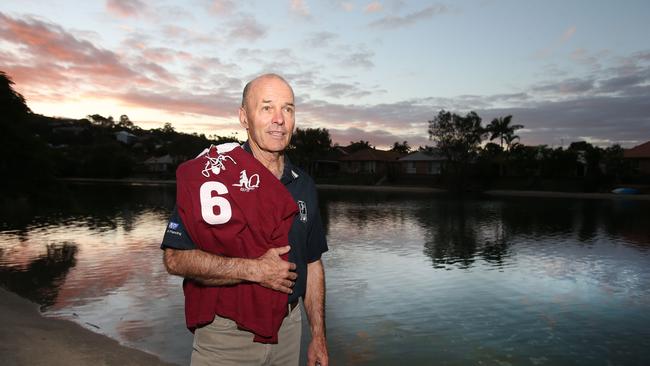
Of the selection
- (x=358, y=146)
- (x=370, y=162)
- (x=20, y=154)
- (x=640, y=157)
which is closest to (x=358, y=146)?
(x=358, y=146)

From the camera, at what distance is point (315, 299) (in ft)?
9.50

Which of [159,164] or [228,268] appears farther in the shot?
[159,164]

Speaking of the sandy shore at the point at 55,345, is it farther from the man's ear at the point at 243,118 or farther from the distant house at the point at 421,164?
Result: the distant house at the point at 421,164

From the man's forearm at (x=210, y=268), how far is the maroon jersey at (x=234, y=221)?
57 mm

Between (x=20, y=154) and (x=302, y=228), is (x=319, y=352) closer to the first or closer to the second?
(x=302, y=228)

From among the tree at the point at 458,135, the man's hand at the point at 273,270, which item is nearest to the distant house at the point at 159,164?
the tree at the point at 458,135

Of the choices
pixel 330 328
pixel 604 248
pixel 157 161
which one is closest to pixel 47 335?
pixel 330 328

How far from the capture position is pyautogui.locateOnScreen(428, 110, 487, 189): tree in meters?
→ 67.1

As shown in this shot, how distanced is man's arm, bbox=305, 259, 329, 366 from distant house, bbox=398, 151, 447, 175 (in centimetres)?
7575

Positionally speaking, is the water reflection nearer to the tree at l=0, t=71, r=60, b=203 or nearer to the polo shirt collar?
the tree at l=0, t=71, r=60, b=203

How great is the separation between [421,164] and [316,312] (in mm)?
81231

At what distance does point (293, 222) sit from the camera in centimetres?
261

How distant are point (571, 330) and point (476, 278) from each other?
14.7 feet

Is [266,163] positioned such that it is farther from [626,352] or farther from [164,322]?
[626,352]
